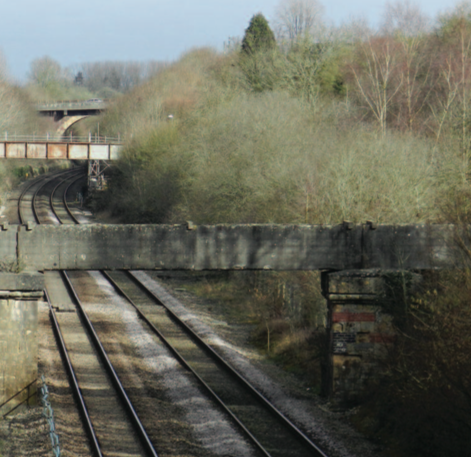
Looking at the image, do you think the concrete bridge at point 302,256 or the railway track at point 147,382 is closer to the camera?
the railway track at point 147,382

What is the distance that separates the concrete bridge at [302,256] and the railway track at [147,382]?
2.23 meters

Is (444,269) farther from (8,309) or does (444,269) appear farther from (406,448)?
(8,309)

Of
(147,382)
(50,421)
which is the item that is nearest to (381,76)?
(147,382)

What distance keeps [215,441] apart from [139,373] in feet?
16.5

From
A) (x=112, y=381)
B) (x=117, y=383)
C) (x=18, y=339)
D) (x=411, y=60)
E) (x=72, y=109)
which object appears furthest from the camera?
(x=72, y=109)

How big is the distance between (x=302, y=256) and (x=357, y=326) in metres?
1.97

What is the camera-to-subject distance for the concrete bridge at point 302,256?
53.3 ft

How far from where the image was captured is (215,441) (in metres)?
13.5

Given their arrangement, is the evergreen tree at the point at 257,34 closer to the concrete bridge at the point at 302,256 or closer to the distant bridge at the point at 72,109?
the distant bridge at the point at 72,109

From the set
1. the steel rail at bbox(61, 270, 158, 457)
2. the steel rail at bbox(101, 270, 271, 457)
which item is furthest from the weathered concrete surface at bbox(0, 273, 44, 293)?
the steel rail at bbox(101, 270, 271, 457)

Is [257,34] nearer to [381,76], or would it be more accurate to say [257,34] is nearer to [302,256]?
[381,76]

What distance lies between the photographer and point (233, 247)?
16594 mm

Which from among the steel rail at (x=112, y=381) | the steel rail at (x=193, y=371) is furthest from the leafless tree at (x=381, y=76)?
the steel rail at (x=112, y=381)

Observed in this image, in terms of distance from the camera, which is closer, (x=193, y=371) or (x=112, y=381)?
(x=112, y=381)
